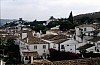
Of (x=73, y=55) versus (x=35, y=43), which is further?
(x=35, y=43)

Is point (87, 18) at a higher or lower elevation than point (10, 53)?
higher

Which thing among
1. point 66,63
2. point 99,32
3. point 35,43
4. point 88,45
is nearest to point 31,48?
point 35,43

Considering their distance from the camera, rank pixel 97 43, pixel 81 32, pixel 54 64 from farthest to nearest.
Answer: pixel 81 32 → pixel 97 43 → pixel 54 64

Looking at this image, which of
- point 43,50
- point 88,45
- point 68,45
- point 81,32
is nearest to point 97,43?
point 88,45

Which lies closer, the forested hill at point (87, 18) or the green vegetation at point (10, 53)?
the green vegetation at point (10, 53)

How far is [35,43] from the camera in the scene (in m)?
42.1

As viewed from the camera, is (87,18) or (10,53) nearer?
(10,53)

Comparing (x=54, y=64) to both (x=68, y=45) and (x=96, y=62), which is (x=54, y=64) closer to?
(x=96, y=62)

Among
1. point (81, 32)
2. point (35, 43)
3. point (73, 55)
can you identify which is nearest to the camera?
point (73, 55)

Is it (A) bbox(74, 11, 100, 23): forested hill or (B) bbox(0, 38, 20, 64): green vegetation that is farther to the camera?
(A) bbox(74, 11, 100, 23): forested hill

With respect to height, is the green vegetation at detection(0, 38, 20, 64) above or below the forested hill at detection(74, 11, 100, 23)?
below

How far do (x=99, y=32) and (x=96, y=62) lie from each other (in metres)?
38.9

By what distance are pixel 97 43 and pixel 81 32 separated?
16.3 meters

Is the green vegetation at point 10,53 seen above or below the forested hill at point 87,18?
below
